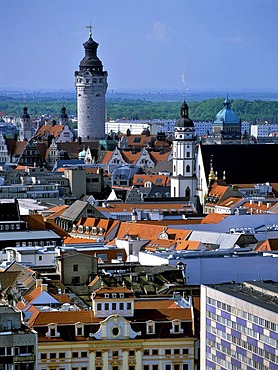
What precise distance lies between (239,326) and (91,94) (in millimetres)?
78214

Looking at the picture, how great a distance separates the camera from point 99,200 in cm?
7669

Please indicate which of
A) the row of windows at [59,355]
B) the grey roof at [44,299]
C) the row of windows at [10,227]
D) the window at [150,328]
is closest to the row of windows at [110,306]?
the window at [150,328]

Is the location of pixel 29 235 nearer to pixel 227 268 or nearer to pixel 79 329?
pixel 227 268

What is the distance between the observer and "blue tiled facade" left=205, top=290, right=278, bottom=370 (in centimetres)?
3378

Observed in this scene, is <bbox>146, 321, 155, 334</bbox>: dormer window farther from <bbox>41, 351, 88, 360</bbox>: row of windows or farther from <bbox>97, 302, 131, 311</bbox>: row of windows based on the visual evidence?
<bbox>41, 351, 88, 360</bbox>: row of windows

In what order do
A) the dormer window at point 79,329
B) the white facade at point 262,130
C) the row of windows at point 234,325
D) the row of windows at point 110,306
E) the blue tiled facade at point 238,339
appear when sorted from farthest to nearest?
the white facade at point 262,130
the row of windows at point 110,306
the dormer window at point 79,329
the row of windows at point 234,325
the blue tiled facade at point 238,339

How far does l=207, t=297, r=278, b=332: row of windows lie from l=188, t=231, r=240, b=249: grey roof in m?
17.5

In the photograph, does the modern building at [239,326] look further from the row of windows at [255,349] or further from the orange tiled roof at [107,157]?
the orange tiled roof at [107,157]

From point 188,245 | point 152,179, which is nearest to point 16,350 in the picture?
point 188,245

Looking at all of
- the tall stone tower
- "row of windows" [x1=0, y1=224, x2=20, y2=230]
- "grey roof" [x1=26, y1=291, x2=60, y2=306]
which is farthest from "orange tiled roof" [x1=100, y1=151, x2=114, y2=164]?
"grey roof" [x1=26, y1=291, x2=60, y2=306]

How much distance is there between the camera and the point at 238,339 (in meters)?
35.3

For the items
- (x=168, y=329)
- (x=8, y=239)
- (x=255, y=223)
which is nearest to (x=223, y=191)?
(x=255, y=223)

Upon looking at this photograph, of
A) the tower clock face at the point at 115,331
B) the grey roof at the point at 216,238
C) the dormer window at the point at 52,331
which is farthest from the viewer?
the grey roof at the point at 216,238

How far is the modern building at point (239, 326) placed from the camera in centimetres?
3384
